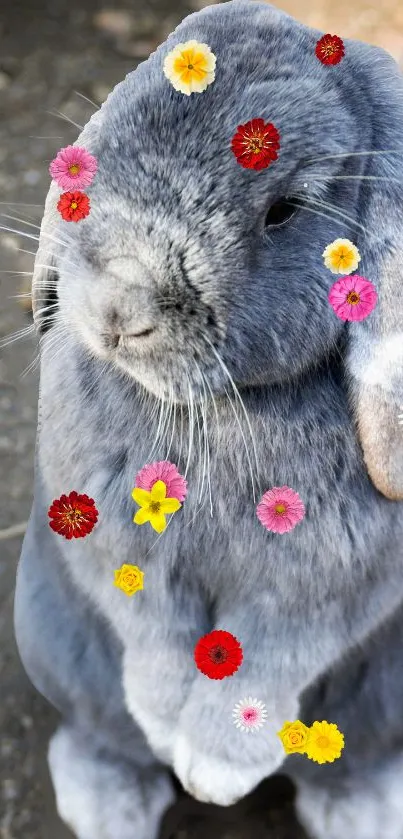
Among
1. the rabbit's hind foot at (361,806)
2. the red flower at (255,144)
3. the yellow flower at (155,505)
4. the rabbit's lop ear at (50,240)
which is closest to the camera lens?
the red flower at (255,144)

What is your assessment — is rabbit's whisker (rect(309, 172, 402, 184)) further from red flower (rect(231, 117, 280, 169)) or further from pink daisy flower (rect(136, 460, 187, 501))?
pink daisy flower (rect(136, 460, 187, 501))

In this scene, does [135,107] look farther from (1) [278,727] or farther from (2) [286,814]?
(2) [286,814]

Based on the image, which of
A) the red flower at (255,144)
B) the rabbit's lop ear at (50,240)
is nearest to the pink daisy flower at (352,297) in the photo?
the red flower at (255,144)

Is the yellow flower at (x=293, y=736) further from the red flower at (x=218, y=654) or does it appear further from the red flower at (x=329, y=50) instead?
the red flower at (x=329, y=50)

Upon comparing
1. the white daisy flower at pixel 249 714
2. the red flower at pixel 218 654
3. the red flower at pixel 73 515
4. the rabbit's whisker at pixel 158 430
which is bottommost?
the white daisy flower at pixel 249 714

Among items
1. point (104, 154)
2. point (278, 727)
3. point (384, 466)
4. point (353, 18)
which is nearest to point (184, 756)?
point (278, 727)
